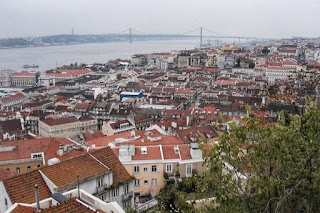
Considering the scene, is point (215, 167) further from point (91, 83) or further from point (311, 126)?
point (91, 83)

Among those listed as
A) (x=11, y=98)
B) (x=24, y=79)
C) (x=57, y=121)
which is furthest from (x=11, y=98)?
(x=24, y=79)

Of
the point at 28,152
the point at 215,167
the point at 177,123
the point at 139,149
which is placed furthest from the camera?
the point at 177,123

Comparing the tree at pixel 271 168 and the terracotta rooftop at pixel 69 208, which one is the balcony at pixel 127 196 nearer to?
the terracotta rooftop at pixel 69 208

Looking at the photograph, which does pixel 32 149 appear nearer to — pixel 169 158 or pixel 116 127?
pixel 169 158

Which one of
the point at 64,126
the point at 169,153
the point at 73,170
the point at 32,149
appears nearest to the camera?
the point at 73,170

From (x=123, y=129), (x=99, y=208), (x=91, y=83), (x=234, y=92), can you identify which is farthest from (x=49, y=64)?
(x=99, y=208)

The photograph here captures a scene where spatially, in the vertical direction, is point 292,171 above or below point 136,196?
above

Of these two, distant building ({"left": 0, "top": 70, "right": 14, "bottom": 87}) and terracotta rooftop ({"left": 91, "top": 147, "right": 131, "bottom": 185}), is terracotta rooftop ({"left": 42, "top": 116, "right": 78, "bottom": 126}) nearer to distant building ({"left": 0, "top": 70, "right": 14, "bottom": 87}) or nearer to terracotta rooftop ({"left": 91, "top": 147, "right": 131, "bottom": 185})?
terracotta rooftop ({"left": 91, "top": 147, "right": 131, "bottom": 185})

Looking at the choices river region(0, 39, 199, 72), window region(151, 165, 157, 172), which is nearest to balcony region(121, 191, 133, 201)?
window region(151, 165, 157, 172)
